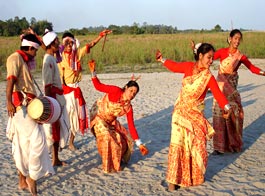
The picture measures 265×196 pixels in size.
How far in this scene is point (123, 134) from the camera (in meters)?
5.45

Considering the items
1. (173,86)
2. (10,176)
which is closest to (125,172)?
(10,176)

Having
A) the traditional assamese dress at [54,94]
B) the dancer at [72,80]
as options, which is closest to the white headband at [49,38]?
the traditional assamese dress at [54,94]

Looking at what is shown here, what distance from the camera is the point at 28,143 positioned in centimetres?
426

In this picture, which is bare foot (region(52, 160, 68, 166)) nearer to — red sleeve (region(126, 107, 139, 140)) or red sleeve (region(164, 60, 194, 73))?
red sleeve (region(126, 107, 139, 140))

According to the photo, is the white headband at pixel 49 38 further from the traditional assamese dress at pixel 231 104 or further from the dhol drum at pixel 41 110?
the traditional assamese dress at pixel 231 104

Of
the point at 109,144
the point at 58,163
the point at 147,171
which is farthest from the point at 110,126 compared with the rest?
the point at 58,163

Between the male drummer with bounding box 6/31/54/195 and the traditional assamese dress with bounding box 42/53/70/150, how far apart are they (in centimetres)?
65

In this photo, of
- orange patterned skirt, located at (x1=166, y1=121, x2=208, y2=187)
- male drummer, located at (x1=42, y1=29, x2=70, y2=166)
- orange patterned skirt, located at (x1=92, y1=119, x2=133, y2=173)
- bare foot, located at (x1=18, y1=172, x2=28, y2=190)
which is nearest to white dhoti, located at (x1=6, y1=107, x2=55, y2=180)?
bare foot, located at (x1=18, y1=172, x2=28, y2=190)

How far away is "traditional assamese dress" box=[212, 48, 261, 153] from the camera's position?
6.00 meters

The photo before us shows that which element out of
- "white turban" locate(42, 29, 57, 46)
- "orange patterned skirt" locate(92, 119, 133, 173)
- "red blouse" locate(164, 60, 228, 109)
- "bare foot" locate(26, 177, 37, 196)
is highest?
"white turban" locate(42, 29, 57, 46)

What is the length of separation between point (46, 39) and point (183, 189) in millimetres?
Answer: 2548

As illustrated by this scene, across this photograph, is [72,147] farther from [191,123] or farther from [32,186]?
[191,123]

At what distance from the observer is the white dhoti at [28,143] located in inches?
165

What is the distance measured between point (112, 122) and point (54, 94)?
885 millimetres
